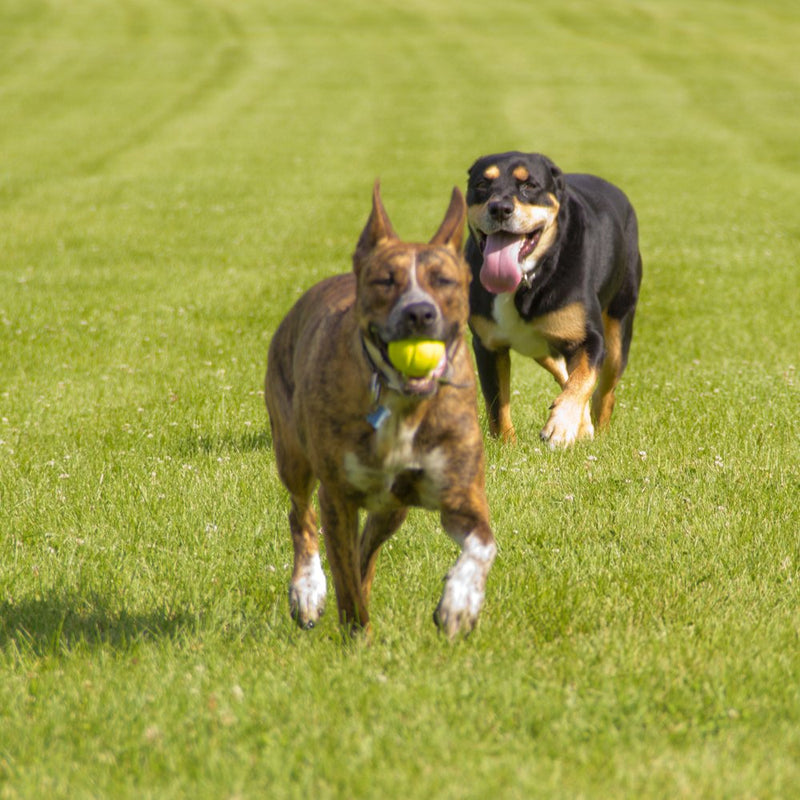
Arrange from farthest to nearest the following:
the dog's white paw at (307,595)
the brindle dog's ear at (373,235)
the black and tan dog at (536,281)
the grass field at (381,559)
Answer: the black and tan dog at (536,281)
the dog's white paw at (307,595)
the brindle dog's ear at (373,235)
the grass field at (381,559)

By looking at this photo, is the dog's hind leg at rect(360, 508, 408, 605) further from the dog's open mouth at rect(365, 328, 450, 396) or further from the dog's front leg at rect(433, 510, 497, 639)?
the dog's open mouth at rect(365, 328, 450, 396)

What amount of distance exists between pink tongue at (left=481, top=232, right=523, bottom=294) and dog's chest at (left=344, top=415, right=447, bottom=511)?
3.43 meters

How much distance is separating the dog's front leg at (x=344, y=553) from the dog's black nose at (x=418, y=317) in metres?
0.77

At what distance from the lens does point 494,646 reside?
438cm

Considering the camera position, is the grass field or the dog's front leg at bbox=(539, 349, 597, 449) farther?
the dog's front leg at bbox=(539, 349, 597, 449)

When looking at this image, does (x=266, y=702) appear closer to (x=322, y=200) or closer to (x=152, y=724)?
(x=152, y=724)

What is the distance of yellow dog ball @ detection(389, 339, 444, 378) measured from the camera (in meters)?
4.02

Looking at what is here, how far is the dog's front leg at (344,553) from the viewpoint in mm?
4441

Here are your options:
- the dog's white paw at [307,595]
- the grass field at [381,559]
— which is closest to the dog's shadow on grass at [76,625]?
the grass field at [381,559]

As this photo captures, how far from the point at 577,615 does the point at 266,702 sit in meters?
1.42

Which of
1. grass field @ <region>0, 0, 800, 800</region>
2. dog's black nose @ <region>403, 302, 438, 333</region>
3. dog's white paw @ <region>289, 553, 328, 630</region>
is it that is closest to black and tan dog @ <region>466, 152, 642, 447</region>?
grass field @ <region>0, 0, 800, 800</region>

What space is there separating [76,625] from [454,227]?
2.24 m

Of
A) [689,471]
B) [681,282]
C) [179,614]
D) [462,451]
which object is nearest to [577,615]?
[462,451]

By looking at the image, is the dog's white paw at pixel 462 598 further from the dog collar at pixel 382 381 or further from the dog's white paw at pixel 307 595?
the dog's white paw at pixel 307 595
